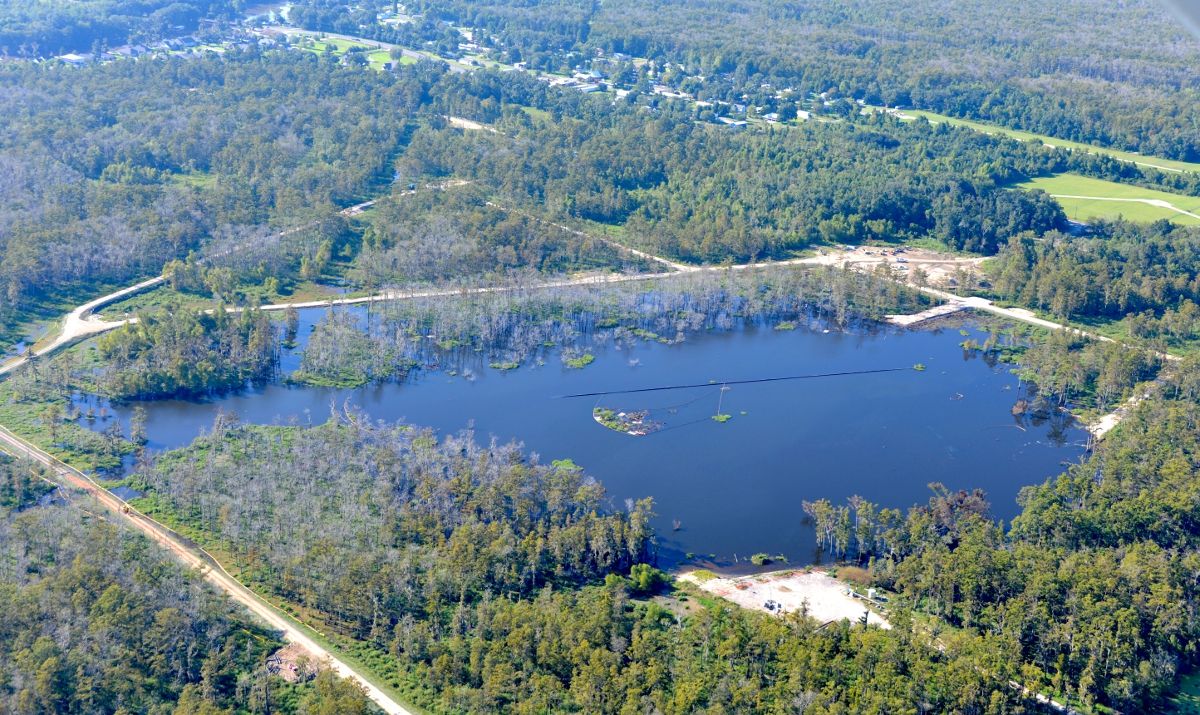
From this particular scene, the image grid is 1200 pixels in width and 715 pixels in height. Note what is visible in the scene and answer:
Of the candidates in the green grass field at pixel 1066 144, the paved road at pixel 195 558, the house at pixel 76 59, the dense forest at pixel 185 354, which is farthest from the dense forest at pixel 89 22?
the green grass field at pixel 1066 144

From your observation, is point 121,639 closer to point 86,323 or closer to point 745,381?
point 86,323

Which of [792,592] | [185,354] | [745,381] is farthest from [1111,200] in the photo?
[185,354]

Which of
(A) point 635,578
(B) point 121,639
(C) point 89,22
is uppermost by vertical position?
(C) point 89,22

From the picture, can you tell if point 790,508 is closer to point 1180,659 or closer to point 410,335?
point 1180,659

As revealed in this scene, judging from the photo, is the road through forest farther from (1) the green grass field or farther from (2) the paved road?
(1) the green grass field

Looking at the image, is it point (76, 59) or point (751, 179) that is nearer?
point (751, 179)

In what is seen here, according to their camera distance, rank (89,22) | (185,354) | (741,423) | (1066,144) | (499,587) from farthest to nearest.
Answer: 1. (89,22)
2. (1066,144)
3. (185,354)
4. (741,423)
5. (499,587)

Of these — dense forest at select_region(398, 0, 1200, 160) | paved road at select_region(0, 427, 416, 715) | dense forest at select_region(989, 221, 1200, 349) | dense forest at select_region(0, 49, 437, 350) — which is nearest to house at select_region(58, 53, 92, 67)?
dense forest at select_region(0, 49, 437, 350)

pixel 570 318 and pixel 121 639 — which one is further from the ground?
pixel 570 318
